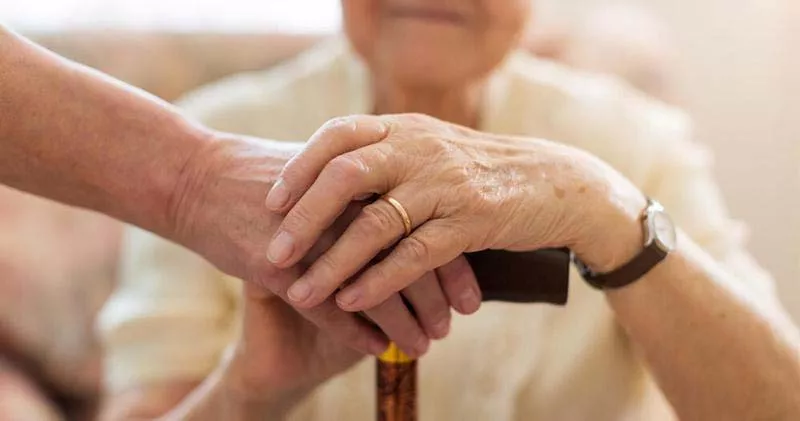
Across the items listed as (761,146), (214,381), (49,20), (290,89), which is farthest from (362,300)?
(761,146)

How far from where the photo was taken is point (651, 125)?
4.23 feet

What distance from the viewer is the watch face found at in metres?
0.87

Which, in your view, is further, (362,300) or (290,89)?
(290,89)

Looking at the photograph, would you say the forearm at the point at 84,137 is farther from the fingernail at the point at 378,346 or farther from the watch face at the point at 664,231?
the watch face at the point at 664,231

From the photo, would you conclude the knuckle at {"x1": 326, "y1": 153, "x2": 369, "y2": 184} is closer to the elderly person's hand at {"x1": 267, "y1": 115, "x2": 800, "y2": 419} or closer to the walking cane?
the elderly person's hand at {"x1": 267, "y1": 115, "x2": 800, "y2": 419}

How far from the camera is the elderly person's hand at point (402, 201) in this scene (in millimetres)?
737

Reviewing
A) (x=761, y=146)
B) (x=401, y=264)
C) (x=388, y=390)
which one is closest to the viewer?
(x=401, y=264)

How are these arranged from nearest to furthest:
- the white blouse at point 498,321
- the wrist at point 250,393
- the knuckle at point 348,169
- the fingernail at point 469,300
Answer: the knuckle at point 348,169
the fingernail at point 469,300
the wrist at point 250,393
the white blouse at point 498,321

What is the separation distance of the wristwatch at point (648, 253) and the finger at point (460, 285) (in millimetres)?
114

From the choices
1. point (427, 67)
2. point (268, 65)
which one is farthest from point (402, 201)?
point (268, 65)

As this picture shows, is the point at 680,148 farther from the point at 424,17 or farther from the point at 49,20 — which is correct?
the point at 49,20

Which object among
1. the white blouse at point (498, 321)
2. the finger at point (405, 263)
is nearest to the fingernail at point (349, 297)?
the finger at point (405, 263)

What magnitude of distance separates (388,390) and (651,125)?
0.64m

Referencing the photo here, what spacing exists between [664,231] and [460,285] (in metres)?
0.21
